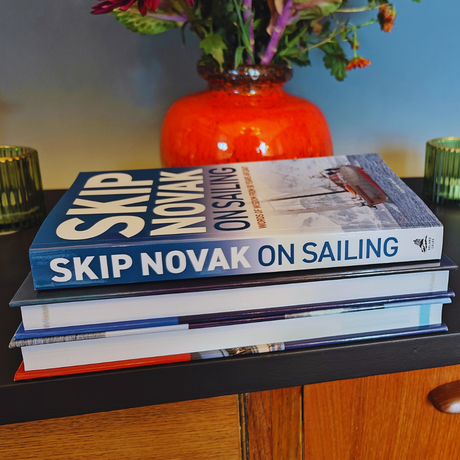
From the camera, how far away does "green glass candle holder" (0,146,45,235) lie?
0.65 metres

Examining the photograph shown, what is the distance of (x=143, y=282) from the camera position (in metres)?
0.40

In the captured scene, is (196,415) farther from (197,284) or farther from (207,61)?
(207,61)

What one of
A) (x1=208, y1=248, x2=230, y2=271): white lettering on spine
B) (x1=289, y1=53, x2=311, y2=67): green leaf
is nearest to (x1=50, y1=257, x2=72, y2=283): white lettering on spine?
(x1=208, y1=248, x2=230, y2=271): white lettering on spine

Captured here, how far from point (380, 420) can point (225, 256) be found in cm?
24

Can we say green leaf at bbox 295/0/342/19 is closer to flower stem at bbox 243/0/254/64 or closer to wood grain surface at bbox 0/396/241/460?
flower stem at bbox 243/0/254/64

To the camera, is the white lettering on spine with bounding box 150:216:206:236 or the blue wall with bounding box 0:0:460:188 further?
the blue wall with bounding box 0:0:460:188

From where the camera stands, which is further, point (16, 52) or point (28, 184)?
point (16, 52)

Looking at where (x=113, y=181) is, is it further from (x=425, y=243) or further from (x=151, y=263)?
(x=425, y=243)

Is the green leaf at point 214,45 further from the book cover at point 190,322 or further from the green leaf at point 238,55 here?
the book cover at point 190,322

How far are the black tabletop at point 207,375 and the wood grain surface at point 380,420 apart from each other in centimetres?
2

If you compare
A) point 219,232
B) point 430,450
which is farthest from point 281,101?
point 430,450

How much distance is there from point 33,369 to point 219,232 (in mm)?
192

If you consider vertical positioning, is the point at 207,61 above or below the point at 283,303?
above

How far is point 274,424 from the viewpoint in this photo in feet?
1.49
